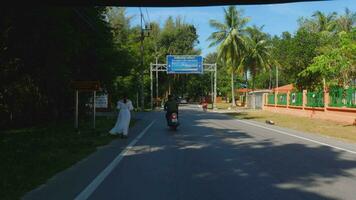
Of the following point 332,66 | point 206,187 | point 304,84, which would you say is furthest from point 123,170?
point 304,84

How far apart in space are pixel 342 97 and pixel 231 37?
127 ft

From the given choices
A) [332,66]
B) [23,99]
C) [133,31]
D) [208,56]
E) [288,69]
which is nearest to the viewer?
[23,99]

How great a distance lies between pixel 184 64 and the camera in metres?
70.2

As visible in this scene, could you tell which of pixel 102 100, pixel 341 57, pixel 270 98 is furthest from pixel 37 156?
pixel 270 98

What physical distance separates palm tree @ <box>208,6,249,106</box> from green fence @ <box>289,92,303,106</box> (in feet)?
76.7

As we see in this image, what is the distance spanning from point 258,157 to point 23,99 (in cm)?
1567

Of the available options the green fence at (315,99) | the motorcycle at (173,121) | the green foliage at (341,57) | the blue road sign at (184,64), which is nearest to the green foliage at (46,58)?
the motorcycle at (173,121)

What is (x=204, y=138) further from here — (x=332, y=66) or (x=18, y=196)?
(x=332, y=66)

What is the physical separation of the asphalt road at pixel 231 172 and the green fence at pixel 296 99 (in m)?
29.4

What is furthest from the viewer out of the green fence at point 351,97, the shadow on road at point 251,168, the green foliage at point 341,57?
the green fence at point 351,97

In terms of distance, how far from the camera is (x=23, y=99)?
26359mm

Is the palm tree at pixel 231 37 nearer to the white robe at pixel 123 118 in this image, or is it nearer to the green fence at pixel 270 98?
the green fence at pixel 270 98

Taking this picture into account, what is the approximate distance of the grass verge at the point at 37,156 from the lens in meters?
9.77

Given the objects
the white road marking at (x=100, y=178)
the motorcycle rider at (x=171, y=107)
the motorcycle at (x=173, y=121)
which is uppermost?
the motorcycle rider at (x=171, y=107)
